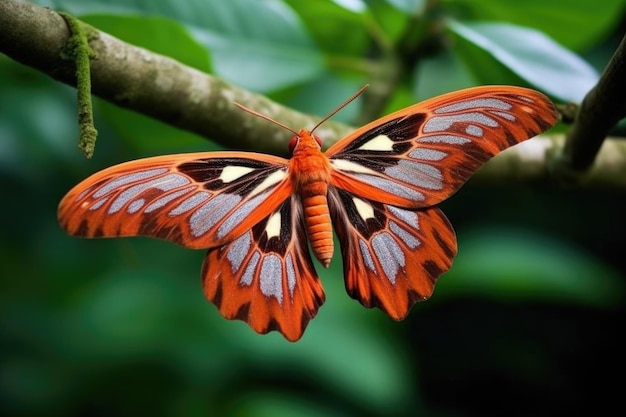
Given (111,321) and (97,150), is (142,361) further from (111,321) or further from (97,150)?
(97,150)

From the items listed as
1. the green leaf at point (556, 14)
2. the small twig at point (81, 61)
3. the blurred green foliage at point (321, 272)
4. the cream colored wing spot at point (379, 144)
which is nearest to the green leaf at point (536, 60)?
the blurred green foliage at point (321, 272)

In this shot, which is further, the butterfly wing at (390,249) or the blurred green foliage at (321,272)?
the blurred green foliage at (321,272)

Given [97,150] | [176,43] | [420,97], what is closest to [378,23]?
[420,97]

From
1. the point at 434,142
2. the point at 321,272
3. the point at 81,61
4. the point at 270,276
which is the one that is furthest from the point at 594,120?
the point at 321,272

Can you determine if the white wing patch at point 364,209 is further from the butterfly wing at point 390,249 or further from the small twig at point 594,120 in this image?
the small twig at point 594,120

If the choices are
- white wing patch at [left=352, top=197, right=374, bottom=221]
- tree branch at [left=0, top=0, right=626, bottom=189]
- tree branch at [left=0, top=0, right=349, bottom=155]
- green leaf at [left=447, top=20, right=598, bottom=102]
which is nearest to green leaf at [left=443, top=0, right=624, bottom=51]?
green leaf at [left=447, top=20, right=598, bottom=102]

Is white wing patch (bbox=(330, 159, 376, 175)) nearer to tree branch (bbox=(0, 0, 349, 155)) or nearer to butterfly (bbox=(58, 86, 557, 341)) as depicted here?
butterfly (bbox=(58, 86, 557, 341))
